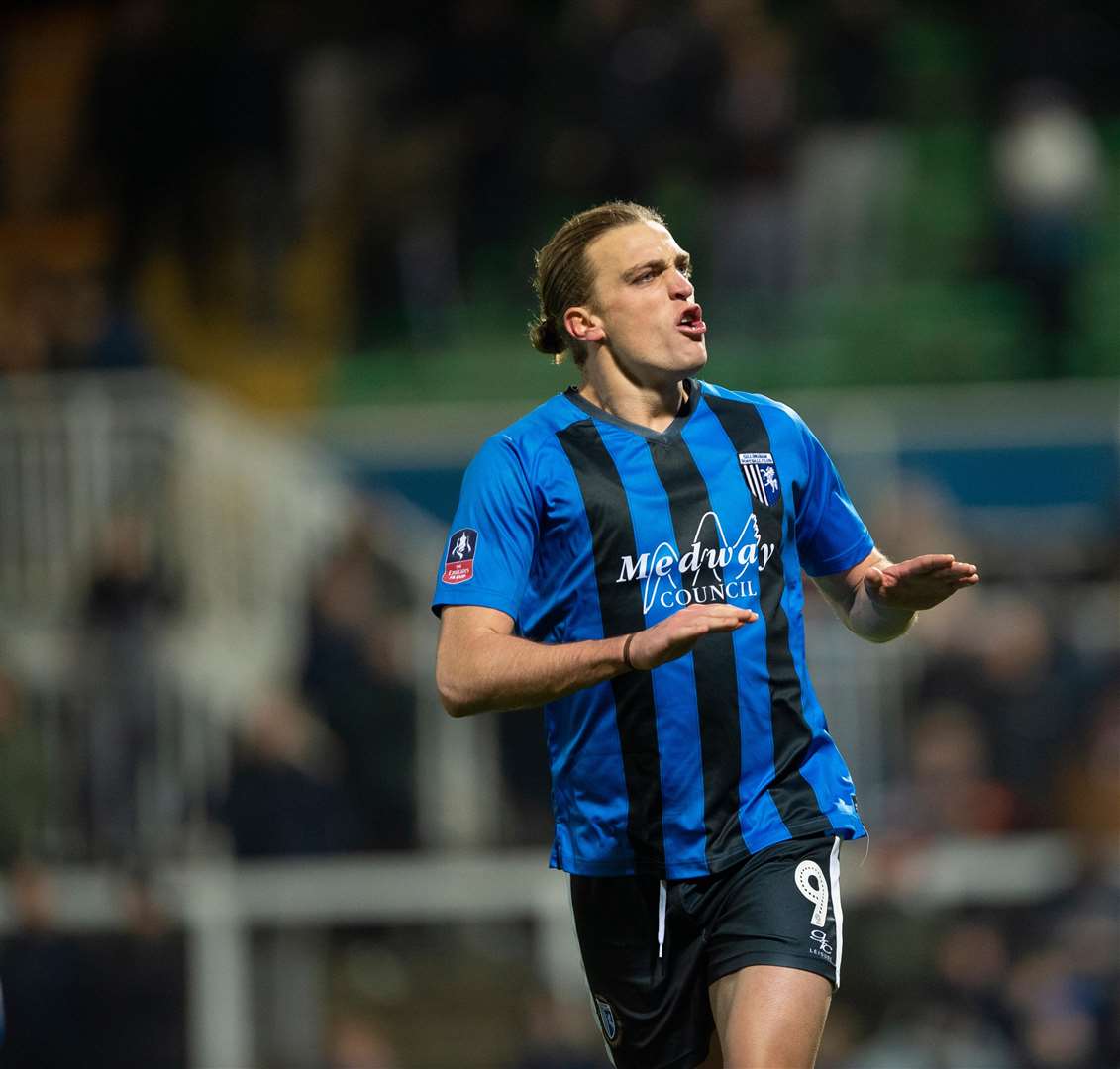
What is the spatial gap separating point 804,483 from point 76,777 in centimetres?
666

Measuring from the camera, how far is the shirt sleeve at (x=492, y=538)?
411 centimetres

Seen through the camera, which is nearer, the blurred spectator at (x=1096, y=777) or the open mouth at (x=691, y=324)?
the open mouth at (x=691, y=324)

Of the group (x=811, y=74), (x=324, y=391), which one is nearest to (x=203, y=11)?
(x=324, y=391)

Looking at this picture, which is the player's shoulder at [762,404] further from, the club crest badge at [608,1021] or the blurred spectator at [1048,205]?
the blurred spectator at [1048,205]

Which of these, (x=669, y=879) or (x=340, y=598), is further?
(x=340, y=598)

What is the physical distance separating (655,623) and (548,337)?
0.81 m

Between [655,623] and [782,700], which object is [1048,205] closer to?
[782,700]

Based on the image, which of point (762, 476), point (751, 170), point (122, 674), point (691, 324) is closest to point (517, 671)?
point (762, 476)

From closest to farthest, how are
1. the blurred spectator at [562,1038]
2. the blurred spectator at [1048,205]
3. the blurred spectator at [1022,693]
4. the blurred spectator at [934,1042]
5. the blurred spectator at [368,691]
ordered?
1. the blurred spectator at [934,1042]
2. the blurred spectator at [562,1038]
3. the blurred spectator at [1022,693]
4. the blurred spectator at [368,691]
5. the blurred spectator at [1048,205]

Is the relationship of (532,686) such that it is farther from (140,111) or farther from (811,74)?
(140,111)

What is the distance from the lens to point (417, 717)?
1012 cm

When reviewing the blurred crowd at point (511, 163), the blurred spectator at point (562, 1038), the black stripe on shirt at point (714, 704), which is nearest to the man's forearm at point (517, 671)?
the black stripe on shirt at point (714, 704)

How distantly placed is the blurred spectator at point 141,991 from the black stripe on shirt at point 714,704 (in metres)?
6.32

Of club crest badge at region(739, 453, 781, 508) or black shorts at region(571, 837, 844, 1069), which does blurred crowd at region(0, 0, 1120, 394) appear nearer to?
club crest badge at region(739, 453, 781, 508)
